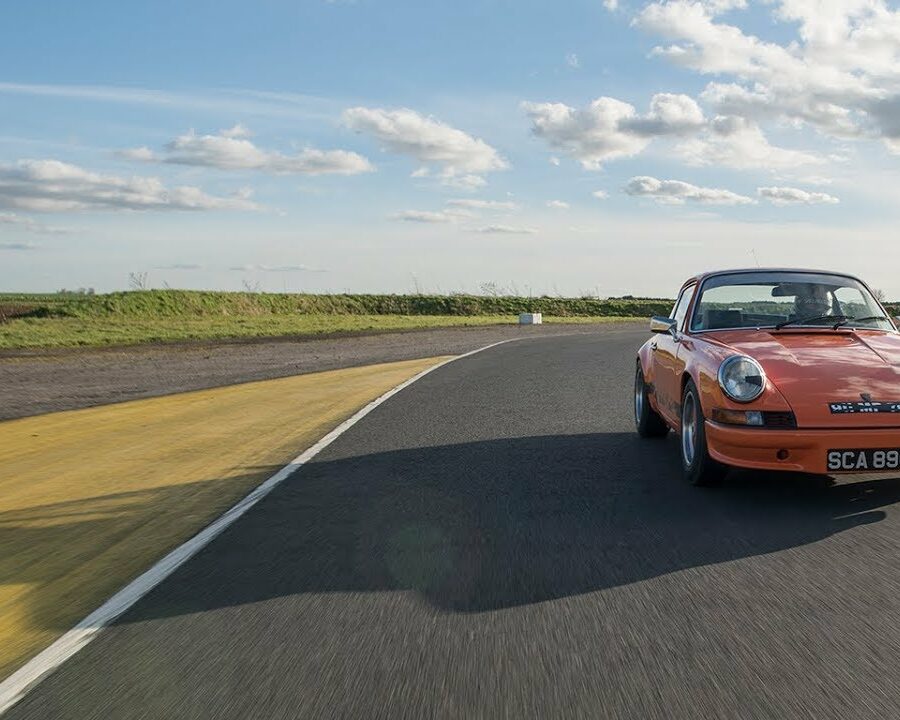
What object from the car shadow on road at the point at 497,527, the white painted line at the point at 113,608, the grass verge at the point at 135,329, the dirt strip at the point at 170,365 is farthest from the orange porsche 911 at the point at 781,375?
the grass verge at the point at 135,329

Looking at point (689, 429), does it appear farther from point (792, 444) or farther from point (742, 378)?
point (792, 444)

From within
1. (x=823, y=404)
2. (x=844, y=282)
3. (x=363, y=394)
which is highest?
(x=844, y=282)

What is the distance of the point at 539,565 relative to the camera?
5203 mm

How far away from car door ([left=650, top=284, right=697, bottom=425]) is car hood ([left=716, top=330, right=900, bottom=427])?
74 centimetres

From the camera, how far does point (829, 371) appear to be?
6.70 meters

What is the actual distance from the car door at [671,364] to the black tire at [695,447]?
0.25 meters

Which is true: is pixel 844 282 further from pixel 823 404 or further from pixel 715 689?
pixel 715 689

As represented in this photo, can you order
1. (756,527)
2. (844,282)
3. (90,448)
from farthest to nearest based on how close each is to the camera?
(90,448) → (844,282) → (756,527)

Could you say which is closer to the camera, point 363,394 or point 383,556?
point 383,556

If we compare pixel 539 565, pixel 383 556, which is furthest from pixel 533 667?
pixel 383 556

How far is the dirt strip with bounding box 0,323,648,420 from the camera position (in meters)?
15.6

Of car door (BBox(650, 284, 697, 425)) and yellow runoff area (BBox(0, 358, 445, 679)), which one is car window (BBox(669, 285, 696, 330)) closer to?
car door (BBox(650, 284, 697, 425))

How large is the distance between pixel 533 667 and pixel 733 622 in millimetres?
984

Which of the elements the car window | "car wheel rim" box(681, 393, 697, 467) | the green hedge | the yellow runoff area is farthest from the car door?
the green hedge
